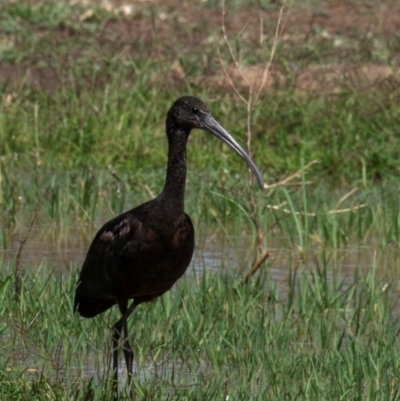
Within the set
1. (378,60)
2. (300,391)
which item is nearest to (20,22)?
(378,60)

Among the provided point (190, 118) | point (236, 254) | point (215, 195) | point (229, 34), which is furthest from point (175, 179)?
point (229, 34)

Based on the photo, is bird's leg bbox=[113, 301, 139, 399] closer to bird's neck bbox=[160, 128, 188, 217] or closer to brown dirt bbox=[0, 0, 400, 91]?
bird's neck bbox=[160, 128, 188, 217]

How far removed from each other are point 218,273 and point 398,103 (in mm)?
4035

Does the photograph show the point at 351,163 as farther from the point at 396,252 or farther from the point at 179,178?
the point at 179,178

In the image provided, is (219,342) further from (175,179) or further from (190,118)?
(190,118)

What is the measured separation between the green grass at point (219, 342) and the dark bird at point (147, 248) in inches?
6.8

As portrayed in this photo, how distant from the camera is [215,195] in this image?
8.00 m

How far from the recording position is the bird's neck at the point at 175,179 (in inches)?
204

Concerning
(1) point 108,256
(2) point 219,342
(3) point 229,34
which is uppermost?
(3) point 229,34

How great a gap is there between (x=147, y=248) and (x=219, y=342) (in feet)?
1.79

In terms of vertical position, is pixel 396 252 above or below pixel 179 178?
below

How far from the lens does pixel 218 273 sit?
635 cm

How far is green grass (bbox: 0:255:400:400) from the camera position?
466 centimetres

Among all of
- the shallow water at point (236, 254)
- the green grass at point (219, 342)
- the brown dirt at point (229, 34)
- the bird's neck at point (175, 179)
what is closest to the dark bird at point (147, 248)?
the bird's neck at point (175, 179)
